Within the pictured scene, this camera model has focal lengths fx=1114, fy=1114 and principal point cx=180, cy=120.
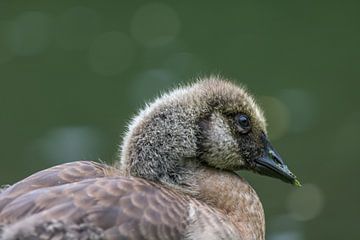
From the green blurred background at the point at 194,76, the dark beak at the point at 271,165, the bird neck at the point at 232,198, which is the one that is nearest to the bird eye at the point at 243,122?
the dark beak at the point at 271,165

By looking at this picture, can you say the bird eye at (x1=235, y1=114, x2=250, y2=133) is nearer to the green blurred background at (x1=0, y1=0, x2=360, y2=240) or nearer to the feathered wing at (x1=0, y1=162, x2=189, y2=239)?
the feathered wing at (x1=0, y1=162, x2=189, y2=239)

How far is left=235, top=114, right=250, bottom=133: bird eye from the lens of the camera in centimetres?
502

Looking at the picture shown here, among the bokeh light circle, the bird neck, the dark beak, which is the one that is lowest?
the bird neck

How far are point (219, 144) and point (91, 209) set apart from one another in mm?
808

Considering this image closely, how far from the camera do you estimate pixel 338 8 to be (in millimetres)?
10977

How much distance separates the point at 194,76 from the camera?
9195mm

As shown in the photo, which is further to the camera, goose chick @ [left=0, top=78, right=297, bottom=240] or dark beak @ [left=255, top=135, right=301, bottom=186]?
dark beak @ [left=255, top=135, right=301, bottom=186]

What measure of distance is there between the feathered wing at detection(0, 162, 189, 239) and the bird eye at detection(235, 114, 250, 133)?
1.84 feet

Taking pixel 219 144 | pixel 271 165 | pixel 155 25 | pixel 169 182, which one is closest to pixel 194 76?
pixel 155 25

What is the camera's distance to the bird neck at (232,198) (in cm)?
484

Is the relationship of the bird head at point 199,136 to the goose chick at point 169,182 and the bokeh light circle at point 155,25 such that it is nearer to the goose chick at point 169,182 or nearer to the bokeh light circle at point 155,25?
the goose chick at point 169,182

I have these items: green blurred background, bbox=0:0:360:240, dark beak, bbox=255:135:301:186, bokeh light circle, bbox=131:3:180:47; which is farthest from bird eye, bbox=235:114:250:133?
bokeh light circle, bbox=131:3:180:47

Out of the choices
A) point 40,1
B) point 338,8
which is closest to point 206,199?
point 338,8

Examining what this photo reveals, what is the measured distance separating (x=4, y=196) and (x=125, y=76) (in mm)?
5347
